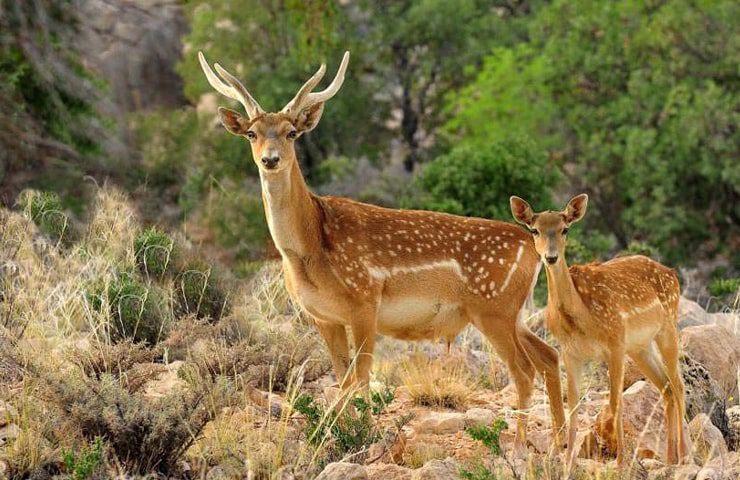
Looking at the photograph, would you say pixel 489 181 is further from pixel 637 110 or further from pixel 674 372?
pixel 674 372

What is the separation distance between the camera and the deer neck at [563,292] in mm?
8977

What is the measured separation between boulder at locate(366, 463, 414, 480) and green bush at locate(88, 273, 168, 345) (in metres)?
3.48

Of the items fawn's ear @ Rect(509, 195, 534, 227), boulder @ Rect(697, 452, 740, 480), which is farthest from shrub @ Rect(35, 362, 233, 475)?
boulder @ Rect(697, 452, 740, 480)

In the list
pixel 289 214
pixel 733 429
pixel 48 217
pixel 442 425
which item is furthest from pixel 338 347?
pixel 48 217

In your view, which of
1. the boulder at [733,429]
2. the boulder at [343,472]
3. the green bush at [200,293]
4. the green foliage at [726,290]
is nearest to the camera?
the boulder at [343,472]

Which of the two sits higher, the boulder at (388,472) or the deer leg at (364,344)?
the deer leg at (364,344)

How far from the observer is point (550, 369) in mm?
9523

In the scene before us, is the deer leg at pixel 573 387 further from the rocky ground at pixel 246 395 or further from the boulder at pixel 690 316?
the boulder at pixel 690 316

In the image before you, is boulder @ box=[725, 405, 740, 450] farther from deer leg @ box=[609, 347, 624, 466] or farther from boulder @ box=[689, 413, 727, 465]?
deer leg @ box=[609, 347, 624, 466]

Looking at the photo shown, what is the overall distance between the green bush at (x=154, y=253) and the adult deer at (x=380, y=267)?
11.8ft

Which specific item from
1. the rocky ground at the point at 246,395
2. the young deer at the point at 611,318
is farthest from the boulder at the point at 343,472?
the young deer at the point at 611,318

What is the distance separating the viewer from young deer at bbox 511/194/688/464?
8.98m

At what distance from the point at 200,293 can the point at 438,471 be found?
5.32m

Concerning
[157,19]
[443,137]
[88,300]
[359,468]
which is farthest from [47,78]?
[157,19]
